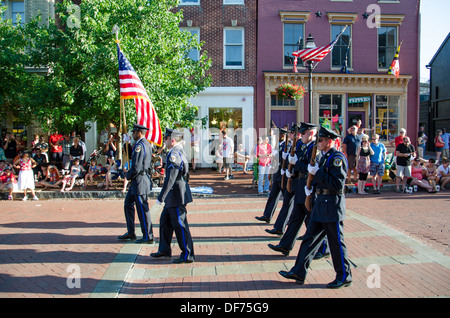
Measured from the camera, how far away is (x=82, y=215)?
9.88m

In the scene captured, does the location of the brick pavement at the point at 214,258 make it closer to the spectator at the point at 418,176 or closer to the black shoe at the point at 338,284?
the black shoe at the point at 338,284

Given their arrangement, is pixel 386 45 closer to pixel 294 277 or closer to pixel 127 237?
pixel 127 237

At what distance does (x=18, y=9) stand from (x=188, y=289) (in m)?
19.0

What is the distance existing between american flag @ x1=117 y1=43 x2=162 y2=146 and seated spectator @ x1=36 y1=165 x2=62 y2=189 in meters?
5.80

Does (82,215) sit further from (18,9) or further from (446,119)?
(446,119)

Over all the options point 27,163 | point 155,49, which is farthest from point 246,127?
point 27,163

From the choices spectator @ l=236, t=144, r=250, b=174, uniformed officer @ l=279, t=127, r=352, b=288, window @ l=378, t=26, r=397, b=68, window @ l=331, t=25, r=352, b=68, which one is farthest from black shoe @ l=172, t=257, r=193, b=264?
window @ l=378, t=26, r=397, b=68

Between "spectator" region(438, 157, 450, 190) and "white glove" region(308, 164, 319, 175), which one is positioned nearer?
"white glove" region(308, 164, 319, 175)

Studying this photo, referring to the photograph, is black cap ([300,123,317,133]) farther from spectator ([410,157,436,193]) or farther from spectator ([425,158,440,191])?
spectator ([425,158,440,191])

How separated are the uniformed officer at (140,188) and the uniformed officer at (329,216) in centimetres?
298

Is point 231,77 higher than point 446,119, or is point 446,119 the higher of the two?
point 231,77

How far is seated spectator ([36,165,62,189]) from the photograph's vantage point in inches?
531

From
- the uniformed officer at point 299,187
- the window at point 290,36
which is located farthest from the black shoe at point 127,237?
the window at point 290,36
